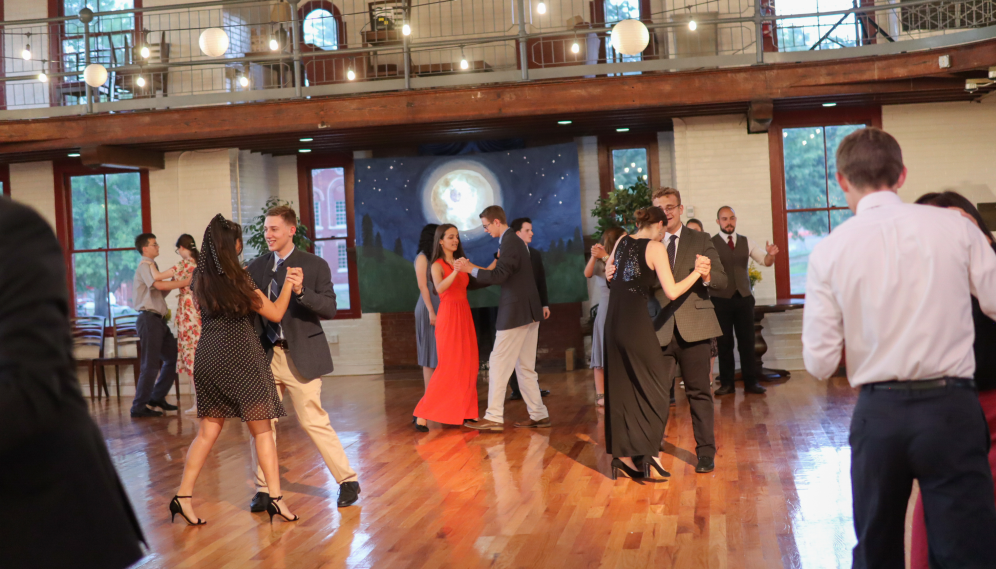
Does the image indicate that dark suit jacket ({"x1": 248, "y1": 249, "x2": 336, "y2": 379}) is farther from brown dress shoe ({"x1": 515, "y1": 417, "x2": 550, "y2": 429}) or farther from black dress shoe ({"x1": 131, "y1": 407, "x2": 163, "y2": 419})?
black dress shoe ({"x1": 131, "y1": 407, "x2": 163, "y2": 419})

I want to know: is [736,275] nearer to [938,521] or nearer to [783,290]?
[783,290]

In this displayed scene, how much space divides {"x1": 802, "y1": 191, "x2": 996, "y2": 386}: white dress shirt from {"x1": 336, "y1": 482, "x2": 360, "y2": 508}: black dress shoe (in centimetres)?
311

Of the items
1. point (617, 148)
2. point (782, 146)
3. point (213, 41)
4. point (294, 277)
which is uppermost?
point (213, 41)

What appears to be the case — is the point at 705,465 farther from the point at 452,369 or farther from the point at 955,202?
the point at 955,202

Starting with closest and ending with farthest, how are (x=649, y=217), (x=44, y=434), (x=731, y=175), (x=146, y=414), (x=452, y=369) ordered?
(x=44, y=434) < (x=649, y=217) < (x=452, y=369) < (x=146, y=414) < (x=731, y=175)

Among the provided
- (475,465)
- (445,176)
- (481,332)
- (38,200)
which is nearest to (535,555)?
(475,465)

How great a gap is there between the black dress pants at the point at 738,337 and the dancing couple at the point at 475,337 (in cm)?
209

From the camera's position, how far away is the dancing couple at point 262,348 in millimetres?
4043

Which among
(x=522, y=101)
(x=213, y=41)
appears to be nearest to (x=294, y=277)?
(x=213, y=41)

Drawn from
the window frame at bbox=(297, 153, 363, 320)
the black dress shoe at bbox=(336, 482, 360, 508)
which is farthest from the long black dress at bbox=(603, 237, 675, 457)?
the window frame at bbox=(297, 153, 363, 320)

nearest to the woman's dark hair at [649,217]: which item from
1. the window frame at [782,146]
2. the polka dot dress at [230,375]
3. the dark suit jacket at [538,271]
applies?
the polka dot dress at [230,375]

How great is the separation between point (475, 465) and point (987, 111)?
7.09 metres

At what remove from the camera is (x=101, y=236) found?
1076 centimetres

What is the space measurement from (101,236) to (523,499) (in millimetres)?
8362
